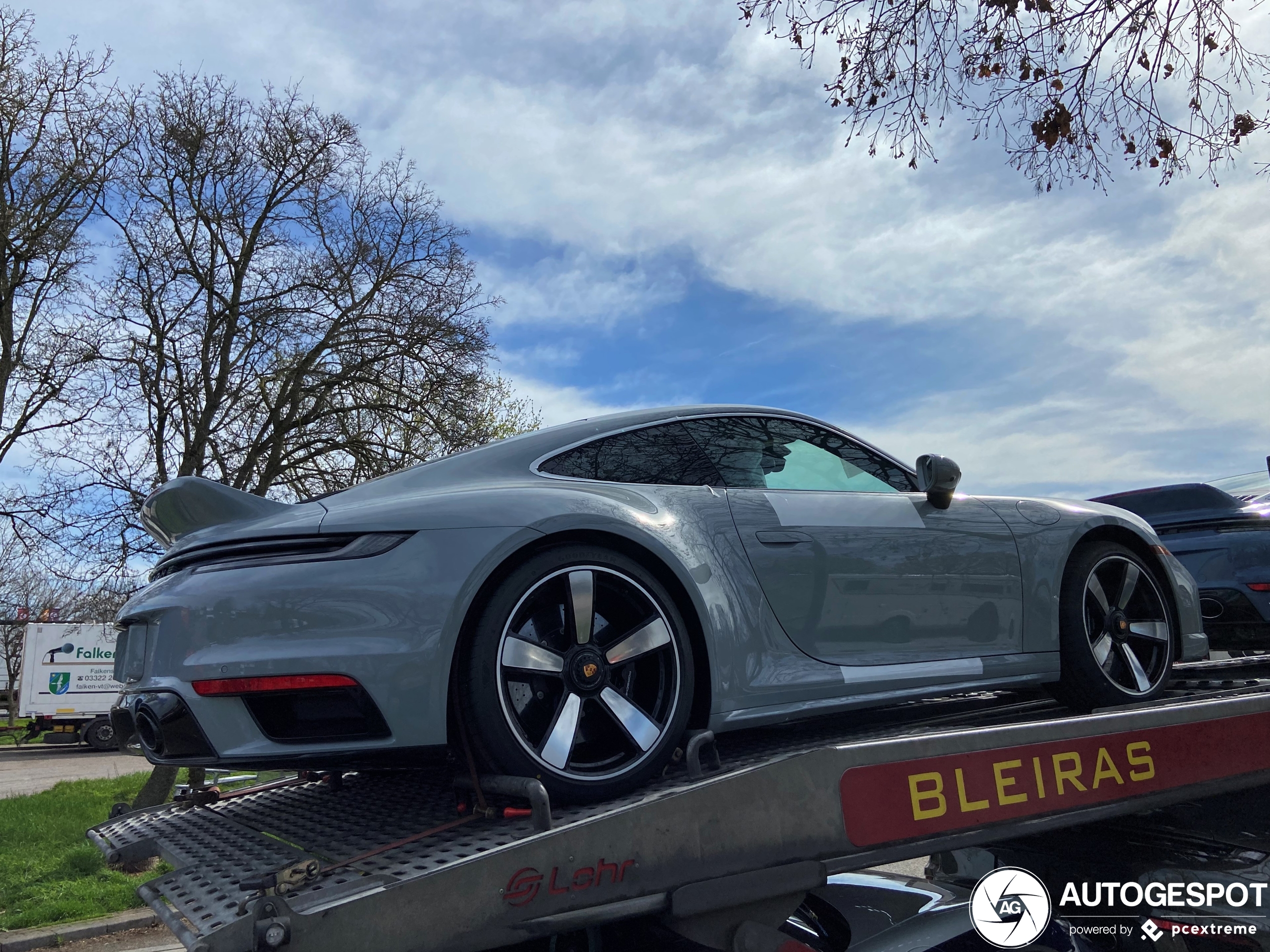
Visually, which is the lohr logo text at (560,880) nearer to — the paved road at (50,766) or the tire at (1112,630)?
the tire at (1112,630)

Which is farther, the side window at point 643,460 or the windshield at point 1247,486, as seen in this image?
the windshield at point 1247,486

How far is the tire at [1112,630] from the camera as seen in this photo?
13.0 ft

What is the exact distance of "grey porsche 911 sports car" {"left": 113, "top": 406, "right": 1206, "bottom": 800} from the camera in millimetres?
2393

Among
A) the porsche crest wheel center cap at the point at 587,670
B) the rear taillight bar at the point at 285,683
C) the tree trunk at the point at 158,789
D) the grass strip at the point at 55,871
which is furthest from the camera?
the tree trunk at the point at 158,789

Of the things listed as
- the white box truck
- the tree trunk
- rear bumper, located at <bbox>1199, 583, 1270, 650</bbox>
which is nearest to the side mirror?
rear bumper, located at <bbox>1199, 583, 1270, 650</bbox>

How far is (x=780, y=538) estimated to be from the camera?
124 inches

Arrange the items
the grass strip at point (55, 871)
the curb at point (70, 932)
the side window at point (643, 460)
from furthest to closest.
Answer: the grass strip at point (55, 871)
the curb at point (70, 932)
the side window at point (643, 460)

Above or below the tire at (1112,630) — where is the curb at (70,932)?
below

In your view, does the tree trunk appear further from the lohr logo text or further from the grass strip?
the lohr logo text

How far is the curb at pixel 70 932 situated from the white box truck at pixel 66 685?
21747 mm
